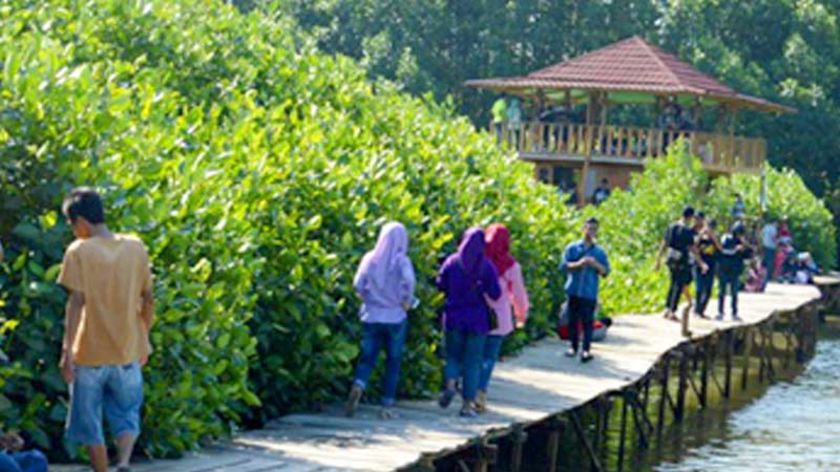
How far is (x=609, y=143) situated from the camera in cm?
4272

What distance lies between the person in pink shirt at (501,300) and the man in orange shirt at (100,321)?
487 centimetres

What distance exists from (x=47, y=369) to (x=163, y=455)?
103cm

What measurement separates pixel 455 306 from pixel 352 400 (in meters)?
1.09

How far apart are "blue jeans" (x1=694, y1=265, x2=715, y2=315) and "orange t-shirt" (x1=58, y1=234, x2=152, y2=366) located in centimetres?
1645

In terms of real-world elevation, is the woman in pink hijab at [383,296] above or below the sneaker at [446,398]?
above

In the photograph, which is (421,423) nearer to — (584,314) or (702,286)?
(584,314)

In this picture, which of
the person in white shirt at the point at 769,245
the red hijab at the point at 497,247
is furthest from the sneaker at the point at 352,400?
the person in white shirt at the point at 769,245

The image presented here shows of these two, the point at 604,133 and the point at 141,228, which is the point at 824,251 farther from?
the point at 141,228

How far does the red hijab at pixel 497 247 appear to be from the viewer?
1492 cm

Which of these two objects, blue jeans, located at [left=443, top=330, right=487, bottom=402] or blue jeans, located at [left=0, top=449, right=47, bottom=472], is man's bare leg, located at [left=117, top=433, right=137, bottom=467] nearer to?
blue jeans, located at [left=0, top=449, right=47, bottom=472]

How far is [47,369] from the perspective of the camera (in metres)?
11.2

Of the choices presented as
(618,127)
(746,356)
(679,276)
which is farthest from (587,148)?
→ (679,276)

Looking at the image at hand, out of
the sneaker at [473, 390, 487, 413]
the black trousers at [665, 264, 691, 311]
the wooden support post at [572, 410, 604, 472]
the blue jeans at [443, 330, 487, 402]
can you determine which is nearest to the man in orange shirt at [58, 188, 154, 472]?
the blue jeans at [443, 330, 487, 402]

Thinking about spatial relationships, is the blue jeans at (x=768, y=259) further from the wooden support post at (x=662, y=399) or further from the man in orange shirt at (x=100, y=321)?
the man in orange shirt at (x=100, y=321)
